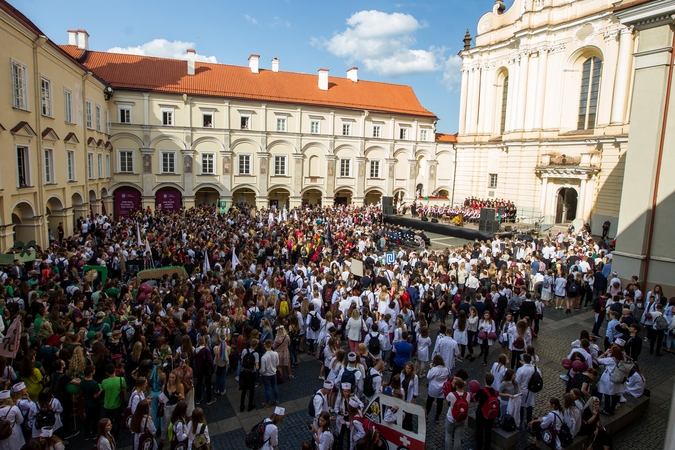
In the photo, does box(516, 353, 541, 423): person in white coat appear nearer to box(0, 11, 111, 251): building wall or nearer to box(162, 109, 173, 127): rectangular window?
box(0, 11, 111, 251): building wall

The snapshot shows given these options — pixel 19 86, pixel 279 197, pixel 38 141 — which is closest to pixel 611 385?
pixel 19 86

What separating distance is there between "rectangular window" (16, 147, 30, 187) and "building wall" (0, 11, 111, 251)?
0.17 feet

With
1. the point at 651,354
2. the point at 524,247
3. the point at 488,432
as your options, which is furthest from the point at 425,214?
the point at 488,432

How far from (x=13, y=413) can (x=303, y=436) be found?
454 centimetres

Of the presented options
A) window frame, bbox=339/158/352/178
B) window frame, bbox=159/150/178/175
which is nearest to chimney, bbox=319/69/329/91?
window frame, bbox=339/158/352/178

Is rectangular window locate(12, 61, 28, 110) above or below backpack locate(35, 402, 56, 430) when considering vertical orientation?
above

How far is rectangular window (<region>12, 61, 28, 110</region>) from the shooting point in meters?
16.9

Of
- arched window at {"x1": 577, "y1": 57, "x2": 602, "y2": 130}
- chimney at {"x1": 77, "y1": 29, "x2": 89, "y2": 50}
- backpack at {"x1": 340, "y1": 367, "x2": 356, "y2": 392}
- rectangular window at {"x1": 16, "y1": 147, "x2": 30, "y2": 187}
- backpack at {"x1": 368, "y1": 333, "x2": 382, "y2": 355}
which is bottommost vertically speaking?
backpack at {"x1": 368, "y1": 333, "x2": 382, "y2": 355}

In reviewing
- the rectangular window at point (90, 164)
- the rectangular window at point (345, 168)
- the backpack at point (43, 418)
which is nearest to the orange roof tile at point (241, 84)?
the rectangular window at point (345, 168)

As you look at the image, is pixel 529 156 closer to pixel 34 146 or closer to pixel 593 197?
pixel 593 197

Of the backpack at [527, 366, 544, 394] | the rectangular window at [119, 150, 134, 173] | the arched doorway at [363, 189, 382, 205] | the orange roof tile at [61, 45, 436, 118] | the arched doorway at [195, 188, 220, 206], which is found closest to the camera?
the backpack at [527, 366, 544, 394]

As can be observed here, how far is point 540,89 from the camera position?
114ft

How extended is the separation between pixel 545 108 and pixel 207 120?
28770 mm

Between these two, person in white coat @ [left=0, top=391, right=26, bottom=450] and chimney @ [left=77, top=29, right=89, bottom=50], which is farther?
chimney @ [left=77, top=29, right=89, bottom=50]
